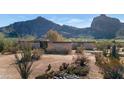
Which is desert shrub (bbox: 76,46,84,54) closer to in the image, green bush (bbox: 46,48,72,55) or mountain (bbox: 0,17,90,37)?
green bush (bbox: 46,48,72,55)

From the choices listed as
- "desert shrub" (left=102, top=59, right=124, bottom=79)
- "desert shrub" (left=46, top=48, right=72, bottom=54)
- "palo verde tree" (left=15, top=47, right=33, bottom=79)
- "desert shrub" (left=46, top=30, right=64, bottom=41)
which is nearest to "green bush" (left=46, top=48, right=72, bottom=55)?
"desert shrub" (left=46, top=48, right=72, bottom=54)

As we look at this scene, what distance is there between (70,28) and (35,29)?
0.39m

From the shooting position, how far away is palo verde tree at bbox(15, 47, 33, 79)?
3.78m

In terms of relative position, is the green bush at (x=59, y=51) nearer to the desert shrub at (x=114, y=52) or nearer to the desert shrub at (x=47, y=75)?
the desert shrub at (x=47, y=75)

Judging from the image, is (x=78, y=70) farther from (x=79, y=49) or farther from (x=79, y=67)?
(x=79, y=49)

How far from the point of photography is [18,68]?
390cm

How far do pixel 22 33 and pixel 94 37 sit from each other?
79 centimetres

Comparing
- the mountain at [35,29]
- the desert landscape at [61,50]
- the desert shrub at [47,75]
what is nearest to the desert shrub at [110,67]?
the desert landscape at [61,50]

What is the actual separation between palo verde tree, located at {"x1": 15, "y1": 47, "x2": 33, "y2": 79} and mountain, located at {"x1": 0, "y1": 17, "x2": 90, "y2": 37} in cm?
21

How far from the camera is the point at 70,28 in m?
3.66
